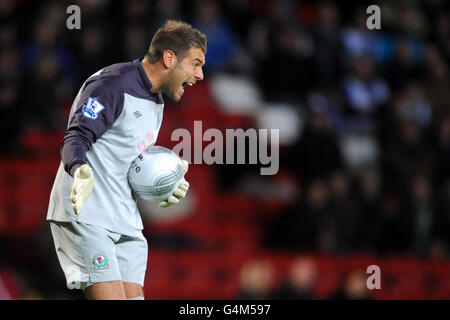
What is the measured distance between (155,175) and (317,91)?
7.40 m

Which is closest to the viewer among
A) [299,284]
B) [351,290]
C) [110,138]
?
[110,138]

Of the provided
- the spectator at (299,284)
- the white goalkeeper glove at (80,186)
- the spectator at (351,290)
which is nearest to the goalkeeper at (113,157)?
the white goalkeeper glove at (80,186)

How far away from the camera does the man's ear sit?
4.52 metres

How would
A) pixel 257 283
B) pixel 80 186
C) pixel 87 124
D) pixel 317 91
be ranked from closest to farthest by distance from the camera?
pixel 80 186 → pixel 87 124 → pixel 257 283 → pixel 317 91

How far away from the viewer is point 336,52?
12.1 metres

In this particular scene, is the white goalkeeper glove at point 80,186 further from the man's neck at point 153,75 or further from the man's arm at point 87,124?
the man's neck at point 153,75

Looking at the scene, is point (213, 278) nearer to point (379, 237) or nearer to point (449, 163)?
point (379, 237)

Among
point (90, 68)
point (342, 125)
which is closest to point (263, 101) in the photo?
point (342, 125)

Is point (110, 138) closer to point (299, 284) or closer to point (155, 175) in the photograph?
point (155, 175)

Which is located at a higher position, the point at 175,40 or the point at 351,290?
the point at 175,40

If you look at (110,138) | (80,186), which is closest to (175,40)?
(110,138)

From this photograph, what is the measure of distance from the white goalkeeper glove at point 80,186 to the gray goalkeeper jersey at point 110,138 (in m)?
0.25

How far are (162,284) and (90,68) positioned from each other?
2724 millimetres

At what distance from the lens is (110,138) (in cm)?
439
